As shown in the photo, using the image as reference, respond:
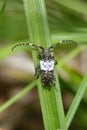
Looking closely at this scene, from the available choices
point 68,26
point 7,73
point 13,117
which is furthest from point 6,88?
point 68,26

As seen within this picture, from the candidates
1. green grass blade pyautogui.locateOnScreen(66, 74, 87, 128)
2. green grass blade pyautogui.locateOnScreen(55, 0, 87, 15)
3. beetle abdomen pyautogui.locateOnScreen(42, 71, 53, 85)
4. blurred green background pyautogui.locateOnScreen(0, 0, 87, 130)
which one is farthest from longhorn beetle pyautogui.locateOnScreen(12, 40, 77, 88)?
green grass blade pyautogui.locateOnScreen(55, 0, 87, 15)

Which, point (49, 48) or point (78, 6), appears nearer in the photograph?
point (49, 48)

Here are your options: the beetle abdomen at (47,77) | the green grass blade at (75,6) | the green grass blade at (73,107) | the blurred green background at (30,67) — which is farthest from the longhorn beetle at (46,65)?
the green grass blade at (75,6)

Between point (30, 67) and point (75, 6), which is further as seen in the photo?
point (30, 67)

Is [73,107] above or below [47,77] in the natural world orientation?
below

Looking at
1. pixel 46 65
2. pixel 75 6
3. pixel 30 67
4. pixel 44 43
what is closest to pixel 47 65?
pixel 46 65

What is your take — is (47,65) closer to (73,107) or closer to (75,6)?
(73,107)

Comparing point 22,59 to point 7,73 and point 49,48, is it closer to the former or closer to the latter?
point 7,73
